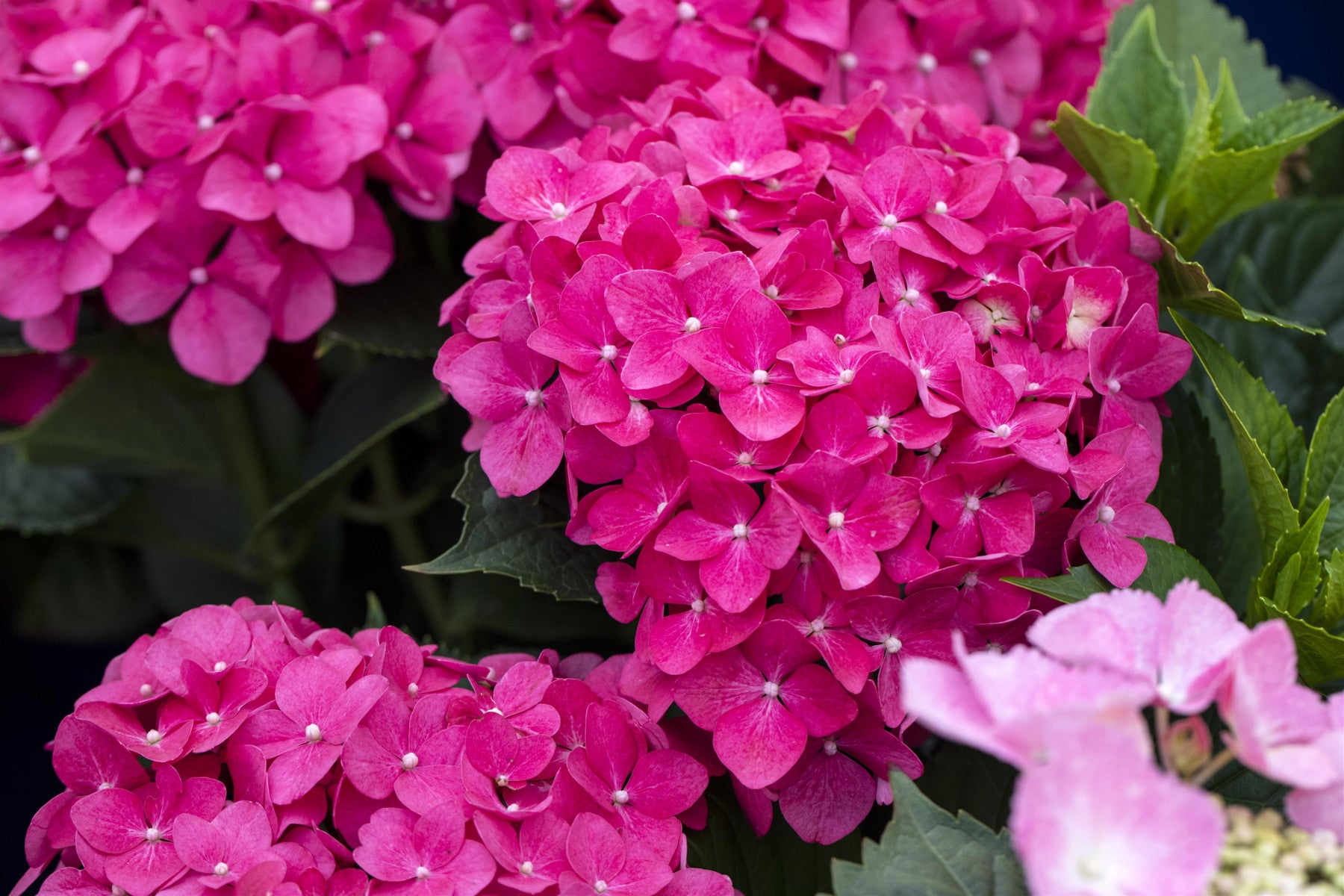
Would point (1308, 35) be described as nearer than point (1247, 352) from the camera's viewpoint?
No

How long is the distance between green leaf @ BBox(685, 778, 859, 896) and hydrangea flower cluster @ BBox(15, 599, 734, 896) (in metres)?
0.03

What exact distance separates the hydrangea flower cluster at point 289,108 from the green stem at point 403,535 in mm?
227

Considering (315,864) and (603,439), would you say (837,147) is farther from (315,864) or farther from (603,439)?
(315,864)

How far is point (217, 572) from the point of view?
1052 mm

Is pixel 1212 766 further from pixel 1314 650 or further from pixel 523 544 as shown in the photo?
pixel 523 544

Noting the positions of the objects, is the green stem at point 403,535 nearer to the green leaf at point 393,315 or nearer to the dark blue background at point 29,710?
the green leaf at point 393,315

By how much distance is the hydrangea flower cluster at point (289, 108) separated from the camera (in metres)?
0.67

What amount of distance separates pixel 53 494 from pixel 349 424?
0.25 metres

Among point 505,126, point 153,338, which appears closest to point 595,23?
point 505,126

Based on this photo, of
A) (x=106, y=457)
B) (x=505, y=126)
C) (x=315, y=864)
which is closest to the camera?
(x=315, y=864)

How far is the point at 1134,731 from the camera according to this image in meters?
0.33

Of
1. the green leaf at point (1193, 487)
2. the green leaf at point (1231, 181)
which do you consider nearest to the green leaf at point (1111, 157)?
the green leaf at point (1231, 181)

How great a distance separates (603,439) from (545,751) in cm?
14

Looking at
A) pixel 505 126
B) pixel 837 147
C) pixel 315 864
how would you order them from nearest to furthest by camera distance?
pixel 315 864 < pixel 837 147 < pixel 505 126
